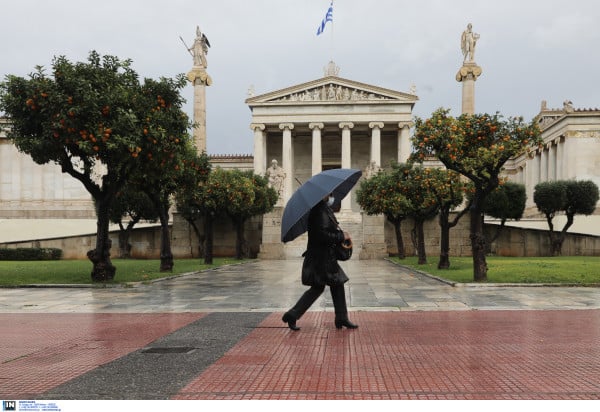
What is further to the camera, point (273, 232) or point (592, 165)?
point (592, 165)

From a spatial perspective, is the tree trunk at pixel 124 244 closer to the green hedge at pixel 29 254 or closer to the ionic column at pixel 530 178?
the green hedge at pixel 29 254

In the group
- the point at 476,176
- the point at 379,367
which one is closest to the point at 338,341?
the point at 379,367

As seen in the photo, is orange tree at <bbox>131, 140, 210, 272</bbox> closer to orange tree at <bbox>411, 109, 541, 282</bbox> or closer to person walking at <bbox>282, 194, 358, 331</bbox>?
orange tree at <bbox>411, 109, 541, 282</bbox>

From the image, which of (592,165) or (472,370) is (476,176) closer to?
(472,370)

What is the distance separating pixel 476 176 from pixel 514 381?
14.0 metres

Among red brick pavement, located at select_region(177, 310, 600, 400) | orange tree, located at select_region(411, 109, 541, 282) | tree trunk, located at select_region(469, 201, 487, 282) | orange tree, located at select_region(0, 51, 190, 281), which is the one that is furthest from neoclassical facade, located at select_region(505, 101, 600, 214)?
red brick pavement, located at select_region(177, 310, 600, 400)

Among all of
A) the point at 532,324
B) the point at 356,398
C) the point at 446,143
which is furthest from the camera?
the point at 446,143

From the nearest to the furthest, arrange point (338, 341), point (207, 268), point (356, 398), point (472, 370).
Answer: point (356, 398), point (472, 370), point (338, 341), point (207, 268)

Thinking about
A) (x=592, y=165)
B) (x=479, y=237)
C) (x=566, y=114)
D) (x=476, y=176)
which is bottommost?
(x=479, y=237)

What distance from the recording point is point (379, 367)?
625 cm

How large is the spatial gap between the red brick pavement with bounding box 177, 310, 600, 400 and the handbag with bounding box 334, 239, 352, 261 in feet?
3.85

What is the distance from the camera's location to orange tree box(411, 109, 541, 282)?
1742 cm

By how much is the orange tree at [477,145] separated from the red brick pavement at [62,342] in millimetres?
10206

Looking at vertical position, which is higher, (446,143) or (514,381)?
(446,143)
